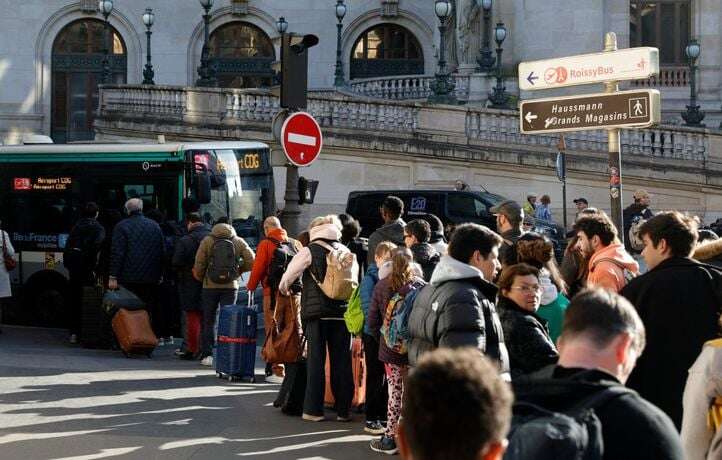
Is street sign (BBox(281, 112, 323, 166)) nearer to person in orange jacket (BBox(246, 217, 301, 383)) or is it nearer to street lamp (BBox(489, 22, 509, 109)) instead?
person in orange jacket (BBox(246, 217, 301, 383))

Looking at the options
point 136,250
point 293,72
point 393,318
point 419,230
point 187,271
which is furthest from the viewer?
point 136,250

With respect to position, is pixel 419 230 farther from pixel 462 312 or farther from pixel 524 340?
pixel 524 340

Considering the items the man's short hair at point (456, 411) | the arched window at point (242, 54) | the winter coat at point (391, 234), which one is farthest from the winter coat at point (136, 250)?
the arched window at point (242, 54)

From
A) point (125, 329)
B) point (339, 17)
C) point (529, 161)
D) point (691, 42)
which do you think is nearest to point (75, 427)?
point (125, 329)

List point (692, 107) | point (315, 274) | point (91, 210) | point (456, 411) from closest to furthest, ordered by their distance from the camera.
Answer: point (456, 411) < point (315, 274) < point (91, 210) < point (692, 107)

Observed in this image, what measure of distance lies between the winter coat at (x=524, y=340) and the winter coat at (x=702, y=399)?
1497 mm

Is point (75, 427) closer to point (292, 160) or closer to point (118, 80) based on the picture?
point (292, 160)

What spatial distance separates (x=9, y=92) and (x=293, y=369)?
43.7 metres

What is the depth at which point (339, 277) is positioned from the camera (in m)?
11.6

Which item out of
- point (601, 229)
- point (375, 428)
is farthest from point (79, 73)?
point (601, 229)

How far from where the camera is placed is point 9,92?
53.8 metres

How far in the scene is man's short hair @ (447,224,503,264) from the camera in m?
7.70

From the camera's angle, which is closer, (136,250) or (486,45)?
(136,250)

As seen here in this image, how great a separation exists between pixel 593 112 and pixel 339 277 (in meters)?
2.50
